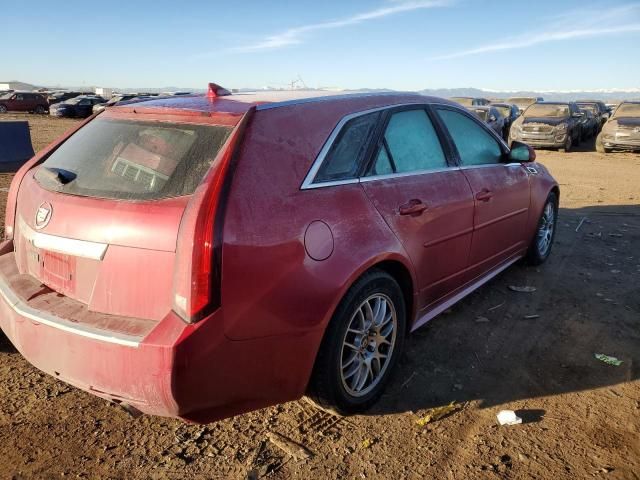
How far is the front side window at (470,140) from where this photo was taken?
12.2 feet

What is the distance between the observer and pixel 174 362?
1961 millimetres

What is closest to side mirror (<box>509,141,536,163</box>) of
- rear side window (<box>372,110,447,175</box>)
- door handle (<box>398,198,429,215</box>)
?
rear side window (<box>372,110,447,175</box>)

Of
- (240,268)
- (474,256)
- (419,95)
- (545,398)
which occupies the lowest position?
(545,398)

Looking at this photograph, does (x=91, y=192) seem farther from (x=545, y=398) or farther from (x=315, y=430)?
(x=545, y=398)

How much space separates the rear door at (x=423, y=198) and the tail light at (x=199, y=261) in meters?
1.00

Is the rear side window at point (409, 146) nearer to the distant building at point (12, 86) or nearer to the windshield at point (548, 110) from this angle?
the windshield at point (548, 110)

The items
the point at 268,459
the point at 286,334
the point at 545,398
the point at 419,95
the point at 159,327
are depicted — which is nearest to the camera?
the point at 159,327

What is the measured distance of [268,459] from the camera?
2.46 metres

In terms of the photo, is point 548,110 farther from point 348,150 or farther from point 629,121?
point 348,150

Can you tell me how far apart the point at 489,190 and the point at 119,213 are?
269cm

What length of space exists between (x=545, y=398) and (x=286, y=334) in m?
1.70

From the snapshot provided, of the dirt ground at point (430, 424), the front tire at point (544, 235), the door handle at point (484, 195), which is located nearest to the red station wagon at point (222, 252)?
the dirt ground at point (430, 424)

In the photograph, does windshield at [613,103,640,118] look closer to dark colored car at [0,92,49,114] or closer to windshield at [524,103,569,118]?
windshield at [524,103,569,118]

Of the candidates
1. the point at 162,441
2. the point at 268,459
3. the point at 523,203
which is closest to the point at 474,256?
the point at 523,203
